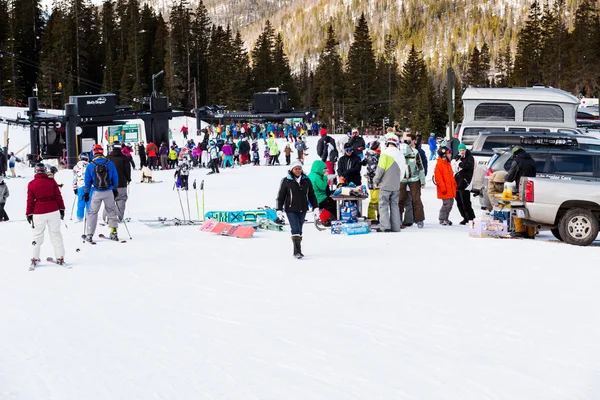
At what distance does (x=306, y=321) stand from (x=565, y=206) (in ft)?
20.3

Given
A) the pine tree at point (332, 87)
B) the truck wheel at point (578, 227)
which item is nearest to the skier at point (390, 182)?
the truck wheel at point (578, 227)

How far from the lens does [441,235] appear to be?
13.6m

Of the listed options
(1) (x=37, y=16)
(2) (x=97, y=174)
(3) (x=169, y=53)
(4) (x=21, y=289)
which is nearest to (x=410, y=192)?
(2) (x=97, y=174)

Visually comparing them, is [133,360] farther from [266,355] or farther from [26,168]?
[26,168]

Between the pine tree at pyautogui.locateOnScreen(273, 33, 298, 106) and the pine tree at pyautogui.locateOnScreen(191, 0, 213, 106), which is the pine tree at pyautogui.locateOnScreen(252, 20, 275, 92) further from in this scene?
the pine tree at pyautogui.locateOnScreen(191, 0, 213, 106)

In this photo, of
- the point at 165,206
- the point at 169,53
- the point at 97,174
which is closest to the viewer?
the point at 97,174

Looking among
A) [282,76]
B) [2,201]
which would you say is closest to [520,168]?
[2,201]

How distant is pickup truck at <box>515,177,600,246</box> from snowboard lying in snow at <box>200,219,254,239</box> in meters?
4.73

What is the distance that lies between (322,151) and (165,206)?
4.33 meters

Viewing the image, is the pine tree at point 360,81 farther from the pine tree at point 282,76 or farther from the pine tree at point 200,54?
the pine tree at point 200,54

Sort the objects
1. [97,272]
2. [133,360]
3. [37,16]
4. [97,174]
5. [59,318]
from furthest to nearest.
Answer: [37,16], [97,174], [97,272], [59,318], [133,360]

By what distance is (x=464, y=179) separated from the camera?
1525cm

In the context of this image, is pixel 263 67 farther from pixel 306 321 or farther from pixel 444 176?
pixel 306 321

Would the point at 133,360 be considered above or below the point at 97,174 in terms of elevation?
below
